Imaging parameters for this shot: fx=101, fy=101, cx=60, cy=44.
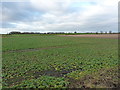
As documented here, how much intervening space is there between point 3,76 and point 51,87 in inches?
152

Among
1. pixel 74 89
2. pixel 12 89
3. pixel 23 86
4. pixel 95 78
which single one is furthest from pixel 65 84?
pixel 12 89

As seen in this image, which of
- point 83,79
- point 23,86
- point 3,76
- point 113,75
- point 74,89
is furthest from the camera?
point 3,76

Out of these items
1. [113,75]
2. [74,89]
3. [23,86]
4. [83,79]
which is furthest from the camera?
[113,75]

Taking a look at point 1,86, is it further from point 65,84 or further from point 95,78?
point 95,78

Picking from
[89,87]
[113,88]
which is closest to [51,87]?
[89,87]

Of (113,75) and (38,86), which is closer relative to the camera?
(38,86)

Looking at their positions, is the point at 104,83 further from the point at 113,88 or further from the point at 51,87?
the point at 51,87

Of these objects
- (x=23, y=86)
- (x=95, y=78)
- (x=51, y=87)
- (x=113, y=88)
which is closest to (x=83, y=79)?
(x=95, y=78)

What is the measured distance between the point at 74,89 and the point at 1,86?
389 centimetres

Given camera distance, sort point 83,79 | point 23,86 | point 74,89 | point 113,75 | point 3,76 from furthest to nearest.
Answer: point 3,76
point 113,75
point 83,79
point 23,86
point 74,89

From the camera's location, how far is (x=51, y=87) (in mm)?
5043

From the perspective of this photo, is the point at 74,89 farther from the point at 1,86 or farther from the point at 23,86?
the point at 1,86

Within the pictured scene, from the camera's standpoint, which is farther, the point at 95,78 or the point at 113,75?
the point at 113,75

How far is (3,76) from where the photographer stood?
22.5 ft
